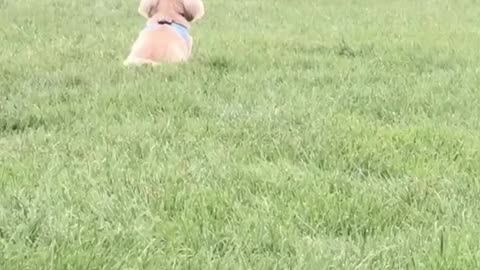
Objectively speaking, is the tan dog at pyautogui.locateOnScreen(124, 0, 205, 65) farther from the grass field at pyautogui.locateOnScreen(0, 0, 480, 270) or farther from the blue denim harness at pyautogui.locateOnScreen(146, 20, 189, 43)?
the grass field at pyautogui.locateOnScreen(0, 0, 480, 270)

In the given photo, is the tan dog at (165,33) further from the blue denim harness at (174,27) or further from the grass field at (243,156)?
the grass field at (243,156)

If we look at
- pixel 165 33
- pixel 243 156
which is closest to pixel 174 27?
pixel 165 33

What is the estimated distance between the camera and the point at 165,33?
6.25 meters

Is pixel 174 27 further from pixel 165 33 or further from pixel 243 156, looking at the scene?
pixel 243 156

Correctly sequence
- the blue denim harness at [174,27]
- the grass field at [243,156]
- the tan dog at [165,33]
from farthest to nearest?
the blue denim harness at [174,27] < the tan dog at [165,33] < the grass field at [243,156]

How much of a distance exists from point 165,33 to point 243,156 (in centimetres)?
260

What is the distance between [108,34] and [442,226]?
5.58 m

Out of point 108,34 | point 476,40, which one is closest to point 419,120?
point 476,40

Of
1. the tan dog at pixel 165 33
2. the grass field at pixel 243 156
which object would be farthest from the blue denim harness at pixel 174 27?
the grass field at pixel 243 156

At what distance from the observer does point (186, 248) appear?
9.02 ft

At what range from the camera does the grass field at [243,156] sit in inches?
109

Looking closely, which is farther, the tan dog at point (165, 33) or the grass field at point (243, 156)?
the tan dog at point (165, 33)

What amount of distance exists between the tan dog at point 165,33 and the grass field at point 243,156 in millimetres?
167

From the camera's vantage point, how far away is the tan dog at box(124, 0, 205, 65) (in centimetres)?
620
